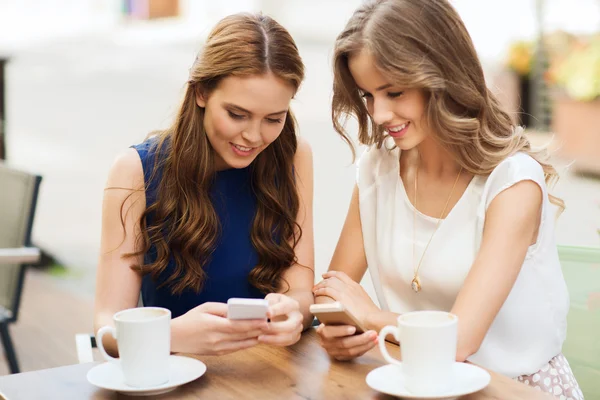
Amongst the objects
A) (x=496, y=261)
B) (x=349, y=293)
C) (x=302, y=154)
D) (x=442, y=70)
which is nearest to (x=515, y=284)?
(x=496, y=261)

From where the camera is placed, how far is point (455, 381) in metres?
1.21

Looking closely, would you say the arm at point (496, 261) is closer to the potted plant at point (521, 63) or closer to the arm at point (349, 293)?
the arm at point (349, 293)

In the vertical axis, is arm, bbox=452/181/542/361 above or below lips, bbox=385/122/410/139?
below

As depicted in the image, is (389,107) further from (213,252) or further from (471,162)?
(213,252)

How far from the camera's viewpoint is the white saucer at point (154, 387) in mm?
1248

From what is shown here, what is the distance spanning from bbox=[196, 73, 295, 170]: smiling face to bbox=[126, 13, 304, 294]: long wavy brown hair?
0.8 inches

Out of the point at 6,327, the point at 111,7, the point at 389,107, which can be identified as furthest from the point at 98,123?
the point at 389,107

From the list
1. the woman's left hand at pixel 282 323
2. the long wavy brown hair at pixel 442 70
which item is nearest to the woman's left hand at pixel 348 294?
the woman's left hand at pixel 282 323

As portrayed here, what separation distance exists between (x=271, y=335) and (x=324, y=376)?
0.13 metres

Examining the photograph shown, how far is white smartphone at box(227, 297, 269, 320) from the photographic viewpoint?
4.26 feet

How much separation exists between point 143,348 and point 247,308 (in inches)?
7.0

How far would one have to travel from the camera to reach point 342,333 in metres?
1.38

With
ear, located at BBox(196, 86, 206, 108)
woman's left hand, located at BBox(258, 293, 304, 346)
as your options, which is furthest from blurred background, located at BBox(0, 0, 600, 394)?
woman's left hand, located at BBox(258, 293, 304, 346)

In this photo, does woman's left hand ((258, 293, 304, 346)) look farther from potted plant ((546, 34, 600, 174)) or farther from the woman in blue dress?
potted plant ((546, 34, 600, 174))
